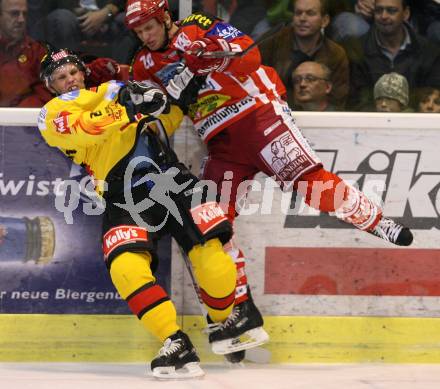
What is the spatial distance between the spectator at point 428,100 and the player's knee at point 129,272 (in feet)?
4.69

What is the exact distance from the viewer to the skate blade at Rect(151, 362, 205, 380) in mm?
3852

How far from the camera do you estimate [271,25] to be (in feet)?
14.5

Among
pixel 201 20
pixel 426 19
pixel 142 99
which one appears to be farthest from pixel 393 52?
pixel 142 99

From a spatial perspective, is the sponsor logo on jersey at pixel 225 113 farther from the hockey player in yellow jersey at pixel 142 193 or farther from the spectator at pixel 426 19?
the spectator at pixel 426 19

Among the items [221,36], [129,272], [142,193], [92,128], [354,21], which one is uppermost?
[354,21]

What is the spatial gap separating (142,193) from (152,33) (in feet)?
2.07

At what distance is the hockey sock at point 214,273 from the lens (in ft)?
12.8

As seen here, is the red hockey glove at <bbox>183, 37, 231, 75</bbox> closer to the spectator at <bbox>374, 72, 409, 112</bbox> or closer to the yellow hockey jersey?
the yellow hockey jersey

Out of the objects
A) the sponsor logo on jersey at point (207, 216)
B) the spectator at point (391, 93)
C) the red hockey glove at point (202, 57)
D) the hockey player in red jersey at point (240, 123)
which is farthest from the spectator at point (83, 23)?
the spectator at point (391, 93)

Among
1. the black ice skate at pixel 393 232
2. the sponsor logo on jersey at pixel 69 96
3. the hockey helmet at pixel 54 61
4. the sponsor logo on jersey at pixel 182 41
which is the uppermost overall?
the sponsor logo on jersey at pixel 182 41

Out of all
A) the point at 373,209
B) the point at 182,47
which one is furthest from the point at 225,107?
the point at 373,209

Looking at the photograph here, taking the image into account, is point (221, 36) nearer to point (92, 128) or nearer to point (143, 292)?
point (92, 128)

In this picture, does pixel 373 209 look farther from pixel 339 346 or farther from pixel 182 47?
pixel 182 47

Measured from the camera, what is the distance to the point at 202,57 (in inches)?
152
